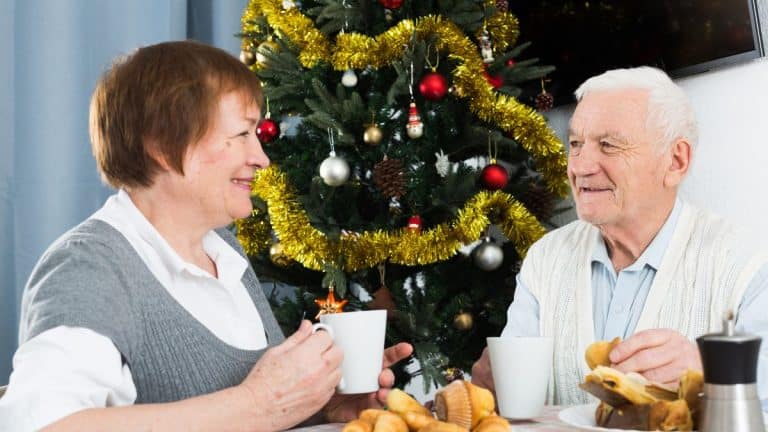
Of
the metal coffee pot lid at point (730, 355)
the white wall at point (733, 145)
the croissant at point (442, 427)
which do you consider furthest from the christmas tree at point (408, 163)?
the metal coffee pot lid at point (730, 355)

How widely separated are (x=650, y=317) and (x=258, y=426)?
2.22ft

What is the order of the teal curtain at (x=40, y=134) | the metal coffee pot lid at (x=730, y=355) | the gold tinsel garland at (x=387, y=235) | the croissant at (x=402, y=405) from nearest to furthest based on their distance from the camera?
the metal coffee pot lid at (x=730, y=355) → the croissant at (x=402, y=405) → the gold tinsel garland at (x=387, y=235) → the teal curtain at (x=40, y=134)

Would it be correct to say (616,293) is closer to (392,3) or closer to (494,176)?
(494,176)

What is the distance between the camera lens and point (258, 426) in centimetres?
110

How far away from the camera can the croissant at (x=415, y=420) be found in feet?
3.18

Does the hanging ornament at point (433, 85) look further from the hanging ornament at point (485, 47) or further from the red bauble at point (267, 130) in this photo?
the red bauble at point (267, 130)

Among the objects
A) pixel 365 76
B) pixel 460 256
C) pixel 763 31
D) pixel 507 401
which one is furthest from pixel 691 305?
pixel 365 76

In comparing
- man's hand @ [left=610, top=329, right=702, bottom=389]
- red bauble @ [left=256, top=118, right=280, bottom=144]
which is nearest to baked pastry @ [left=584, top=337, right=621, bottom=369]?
man's hand @ [left=610, top=329, right=702, bottom=389]

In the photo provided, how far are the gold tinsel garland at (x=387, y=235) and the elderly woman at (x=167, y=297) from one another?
604mm

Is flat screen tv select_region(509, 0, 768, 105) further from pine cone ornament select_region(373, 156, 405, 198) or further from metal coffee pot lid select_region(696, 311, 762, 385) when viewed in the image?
metal coffee pot lid select_region(696, 311, 762, 385)

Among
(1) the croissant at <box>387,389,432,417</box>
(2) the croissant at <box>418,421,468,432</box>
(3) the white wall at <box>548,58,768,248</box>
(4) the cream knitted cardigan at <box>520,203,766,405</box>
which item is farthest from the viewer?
(3) the white wall at <box>548,58,768,248</box>

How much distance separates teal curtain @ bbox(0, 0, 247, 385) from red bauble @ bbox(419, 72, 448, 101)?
0.88 metres

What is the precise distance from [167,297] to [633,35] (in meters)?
1.37

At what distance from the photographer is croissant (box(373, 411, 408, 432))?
3.10 ft
